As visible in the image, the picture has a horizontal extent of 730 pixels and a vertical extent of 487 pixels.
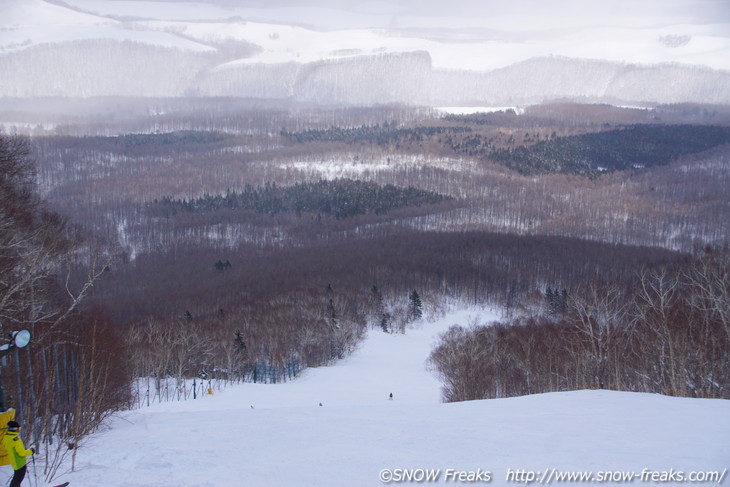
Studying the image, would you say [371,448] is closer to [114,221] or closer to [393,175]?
[114,221]

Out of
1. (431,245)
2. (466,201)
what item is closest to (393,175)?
(466,201)

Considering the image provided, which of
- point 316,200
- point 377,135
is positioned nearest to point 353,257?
point 316,200

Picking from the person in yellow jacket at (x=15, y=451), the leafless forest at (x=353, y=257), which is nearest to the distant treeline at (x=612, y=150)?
the leafless forest at (x=353, y=257)

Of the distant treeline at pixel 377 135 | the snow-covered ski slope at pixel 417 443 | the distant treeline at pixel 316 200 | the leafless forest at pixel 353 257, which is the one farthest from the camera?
the distant treeline at pixel 377 135

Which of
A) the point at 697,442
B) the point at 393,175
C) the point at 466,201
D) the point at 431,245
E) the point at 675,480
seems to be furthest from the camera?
the point at 393,175

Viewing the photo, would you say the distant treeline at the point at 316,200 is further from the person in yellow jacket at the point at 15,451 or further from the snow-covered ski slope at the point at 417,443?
the person in yellow jacket at the point at 15,451

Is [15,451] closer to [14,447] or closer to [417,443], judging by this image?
[14,447]

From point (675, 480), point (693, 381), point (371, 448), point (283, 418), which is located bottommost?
point (693, 381)
